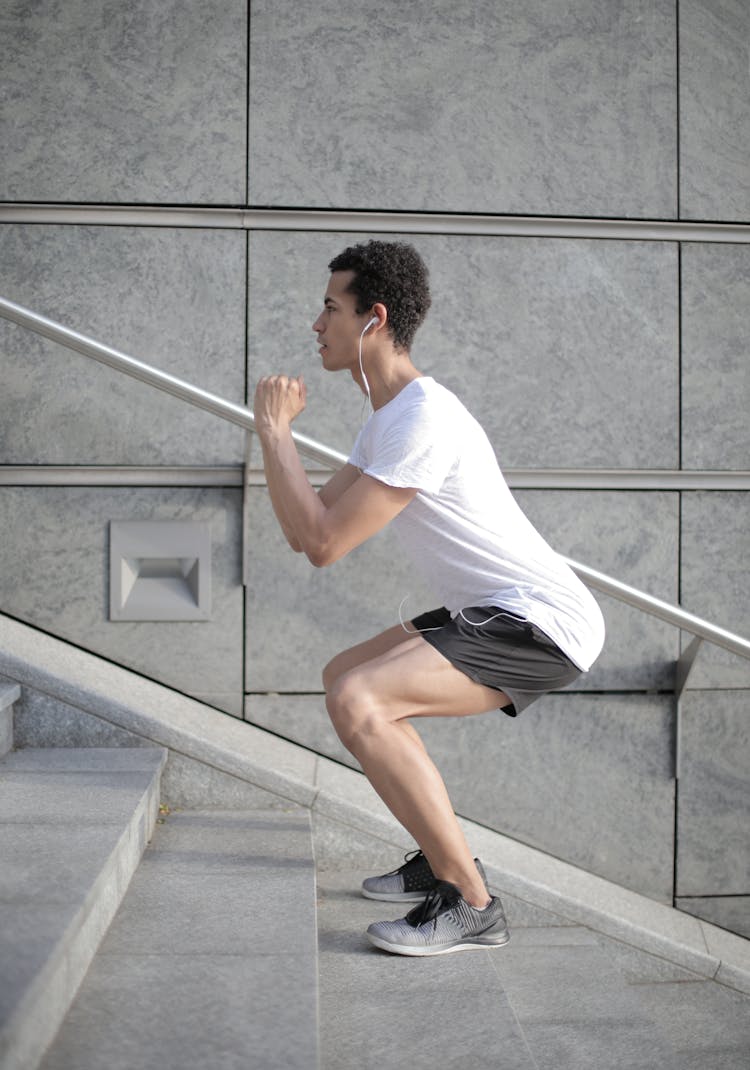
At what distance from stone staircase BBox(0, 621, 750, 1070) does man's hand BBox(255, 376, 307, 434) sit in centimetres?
97

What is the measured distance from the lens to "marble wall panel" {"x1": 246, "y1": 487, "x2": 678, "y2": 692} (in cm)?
356

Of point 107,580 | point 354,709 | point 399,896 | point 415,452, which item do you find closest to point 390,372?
point 415,452

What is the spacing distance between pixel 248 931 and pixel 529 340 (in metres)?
2.24

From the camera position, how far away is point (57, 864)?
2027 millimetres

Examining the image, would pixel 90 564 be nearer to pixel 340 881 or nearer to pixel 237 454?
pixel 237 454

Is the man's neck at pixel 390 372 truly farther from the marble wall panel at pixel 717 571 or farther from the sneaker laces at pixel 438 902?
the marble wall panel at pixel 717 571

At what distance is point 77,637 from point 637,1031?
2118 mm

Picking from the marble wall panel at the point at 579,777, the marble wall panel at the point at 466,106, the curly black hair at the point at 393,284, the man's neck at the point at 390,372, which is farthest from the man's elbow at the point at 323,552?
the marble wall panel at the point at 466,106

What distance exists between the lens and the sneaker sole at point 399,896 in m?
2.68

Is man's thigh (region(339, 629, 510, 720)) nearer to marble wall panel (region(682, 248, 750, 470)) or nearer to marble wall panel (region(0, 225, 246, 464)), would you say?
marble wall panel (region(0, 225, 246, 464))

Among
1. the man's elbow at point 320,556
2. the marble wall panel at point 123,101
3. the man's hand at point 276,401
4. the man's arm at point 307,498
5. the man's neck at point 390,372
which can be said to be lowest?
the man's elbow at point 320,556

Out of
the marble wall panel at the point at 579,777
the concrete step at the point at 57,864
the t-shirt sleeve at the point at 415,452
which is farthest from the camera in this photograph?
the marble wall panel at the point at 579,777

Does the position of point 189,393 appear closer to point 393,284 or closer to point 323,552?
point 393,284

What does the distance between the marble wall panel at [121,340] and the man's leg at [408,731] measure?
1429mm
